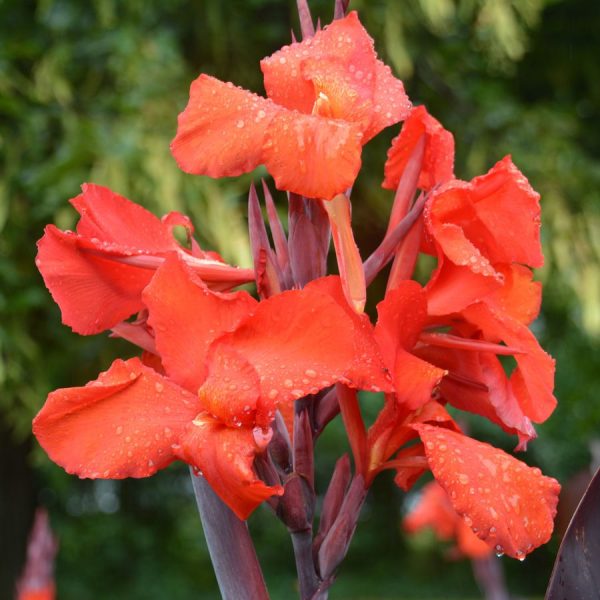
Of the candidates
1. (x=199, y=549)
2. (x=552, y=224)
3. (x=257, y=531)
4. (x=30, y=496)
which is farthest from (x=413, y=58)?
(x=199, y=549)

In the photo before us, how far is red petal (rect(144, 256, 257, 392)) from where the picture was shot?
492 mm

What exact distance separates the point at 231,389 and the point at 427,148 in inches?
8.8

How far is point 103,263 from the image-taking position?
554mm

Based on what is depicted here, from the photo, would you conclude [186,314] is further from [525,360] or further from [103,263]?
[525,360]

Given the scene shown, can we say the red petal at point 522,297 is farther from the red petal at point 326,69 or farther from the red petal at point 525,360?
the red petal at point 326,69

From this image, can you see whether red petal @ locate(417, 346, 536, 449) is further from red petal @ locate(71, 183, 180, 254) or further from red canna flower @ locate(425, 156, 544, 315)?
red petal @ locate(71, 183, 180, 254)

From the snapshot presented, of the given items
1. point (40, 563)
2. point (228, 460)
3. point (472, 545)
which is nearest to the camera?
point (228, 460)

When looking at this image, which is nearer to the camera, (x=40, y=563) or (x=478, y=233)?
(x=478, y=233)

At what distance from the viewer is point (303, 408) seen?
524mm

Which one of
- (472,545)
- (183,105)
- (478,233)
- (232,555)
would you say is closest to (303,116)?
(478,233)

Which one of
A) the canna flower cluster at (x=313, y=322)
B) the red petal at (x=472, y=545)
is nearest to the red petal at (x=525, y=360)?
the canna flower cluster at (x=313, y=322)

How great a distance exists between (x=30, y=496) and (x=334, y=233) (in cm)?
385

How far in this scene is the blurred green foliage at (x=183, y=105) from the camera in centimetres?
277

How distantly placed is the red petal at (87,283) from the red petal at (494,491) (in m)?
0.20
